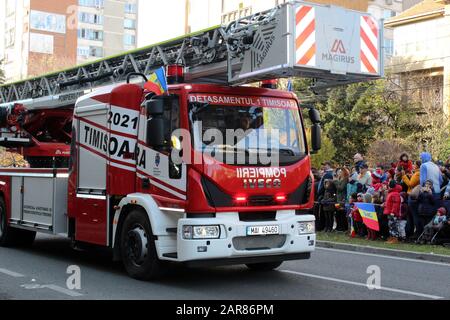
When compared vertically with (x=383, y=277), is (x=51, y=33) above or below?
above

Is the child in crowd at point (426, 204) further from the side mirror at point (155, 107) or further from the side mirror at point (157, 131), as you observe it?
the side mirror at point (155, 107)

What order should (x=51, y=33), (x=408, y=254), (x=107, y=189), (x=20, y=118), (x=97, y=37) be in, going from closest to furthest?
(x=107, y=189) < (x=408, y=254) < (x=20, y=118) < (x=51, y=33) < (x=97, y=37)

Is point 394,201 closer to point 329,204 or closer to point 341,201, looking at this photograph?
point 341,201

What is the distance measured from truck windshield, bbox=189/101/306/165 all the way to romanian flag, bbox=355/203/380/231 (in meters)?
6.03

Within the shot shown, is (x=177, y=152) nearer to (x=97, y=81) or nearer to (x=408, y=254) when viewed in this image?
(x=97, y=81)

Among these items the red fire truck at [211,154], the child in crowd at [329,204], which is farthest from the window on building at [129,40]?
the red fire truck at [211,154]

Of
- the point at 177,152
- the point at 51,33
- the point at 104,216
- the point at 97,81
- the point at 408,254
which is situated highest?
the point at 51,33

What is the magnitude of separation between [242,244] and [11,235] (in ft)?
21.1

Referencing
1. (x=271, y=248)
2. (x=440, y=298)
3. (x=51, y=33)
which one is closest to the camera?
(x=440, y=298)

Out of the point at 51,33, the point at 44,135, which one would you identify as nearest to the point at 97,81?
the point at 44,135

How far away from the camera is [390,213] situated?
1407 cm

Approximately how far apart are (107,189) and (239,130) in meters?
2.35

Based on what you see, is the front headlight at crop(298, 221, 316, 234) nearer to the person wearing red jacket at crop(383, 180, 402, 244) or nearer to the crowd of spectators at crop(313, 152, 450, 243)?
the crowd of spectators at crop(313, 152, 450, 243)

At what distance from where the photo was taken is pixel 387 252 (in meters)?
12.8
